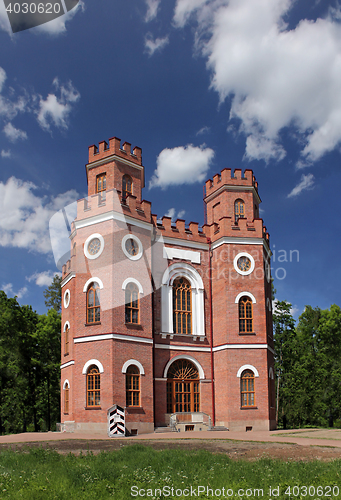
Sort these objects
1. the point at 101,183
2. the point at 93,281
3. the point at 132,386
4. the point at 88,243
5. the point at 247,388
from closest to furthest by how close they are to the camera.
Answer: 1. the point at 132,386
2. the point at 93,281
3. the point at 88,243
4. the point at 247,388
5. the point at 101,183

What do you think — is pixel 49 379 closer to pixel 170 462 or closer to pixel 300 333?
pixel 300 333

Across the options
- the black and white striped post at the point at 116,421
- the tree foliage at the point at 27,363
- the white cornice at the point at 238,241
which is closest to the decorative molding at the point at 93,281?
the black and white striped post at the point at 116,421

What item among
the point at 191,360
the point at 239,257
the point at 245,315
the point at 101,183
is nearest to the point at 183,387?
the point at 191,360

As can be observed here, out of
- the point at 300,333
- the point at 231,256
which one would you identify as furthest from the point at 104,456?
the point at 300,333

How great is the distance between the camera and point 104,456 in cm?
1016

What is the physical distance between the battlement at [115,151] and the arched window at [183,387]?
39.7ft

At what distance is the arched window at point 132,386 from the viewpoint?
73.1 ft

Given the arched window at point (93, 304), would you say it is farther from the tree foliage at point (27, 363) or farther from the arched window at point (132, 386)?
the tree foliage at point (27, 363)

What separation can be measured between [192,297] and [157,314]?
2731 millimetres

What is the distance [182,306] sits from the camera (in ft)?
87.4

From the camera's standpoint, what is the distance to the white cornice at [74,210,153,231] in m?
23.9

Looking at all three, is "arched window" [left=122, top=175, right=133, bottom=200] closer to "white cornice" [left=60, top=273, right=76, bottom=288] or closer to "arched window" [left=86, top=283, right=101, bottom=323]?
"white cornice" [left=60, top=273, right=76, bottom=288]

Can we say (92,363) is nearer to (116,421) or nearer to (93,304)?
(93,304)

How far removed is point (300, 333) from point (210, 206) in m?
18.9
